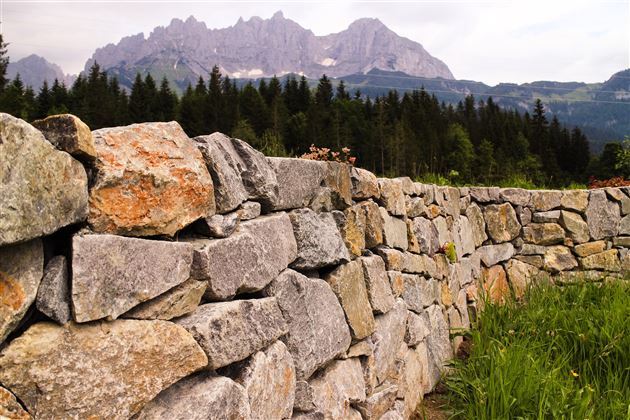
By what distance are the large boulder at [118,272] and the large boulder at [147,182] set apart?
0.07 m

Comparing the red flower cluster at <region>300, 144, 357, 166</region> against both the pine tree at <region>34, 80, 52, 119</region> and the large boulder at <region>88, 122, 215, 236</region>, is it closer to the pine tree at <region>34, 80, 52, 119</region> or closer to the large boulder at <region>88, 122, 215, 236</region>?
the large boulder at <region>88, 122, 215, 236</region>

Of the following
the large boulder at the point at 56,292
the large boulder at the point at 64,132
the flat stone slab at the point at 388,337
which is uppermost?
the large boulder at the point at 64,132

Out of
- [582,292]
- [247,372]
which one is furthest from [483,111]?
[247,372]

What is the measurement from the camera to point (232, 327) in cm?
197

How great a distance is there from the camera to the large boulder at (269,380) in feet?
6.66

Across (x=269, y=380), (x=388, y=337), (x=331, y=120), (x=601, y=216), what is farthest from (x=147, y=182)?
(x=331, y=120)

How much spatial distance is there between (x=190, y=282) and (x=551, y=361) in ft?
12.8

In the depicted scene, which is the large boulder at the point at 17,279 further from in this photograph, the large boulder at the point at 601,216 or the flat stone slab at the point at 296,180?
the large boulder at the point at 601,216

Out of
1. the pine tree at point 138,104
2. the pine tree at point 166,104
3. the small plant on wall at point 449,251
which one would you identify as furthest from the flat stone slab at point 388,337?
the pine tree at point 166,104

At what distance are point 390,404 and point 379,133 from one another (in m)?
37.0

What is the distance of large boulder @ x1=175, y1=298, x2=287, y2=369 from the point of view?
1.83m

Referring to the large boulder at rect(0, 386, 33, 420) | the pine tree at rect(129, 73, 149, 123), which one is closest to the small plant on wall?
the large boulder at rect(0, 386, 33, 420)

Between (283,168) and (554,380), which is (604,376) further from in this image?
(283,168)

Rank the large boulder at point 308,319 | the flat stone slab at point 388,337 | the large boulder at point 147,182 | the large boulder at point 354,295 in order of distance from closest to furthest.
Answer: the large boulder at point 147,182 → the large boulder at point 308,319 → the large boulder at point 354,295 → the flat stone slab at point 388,337
